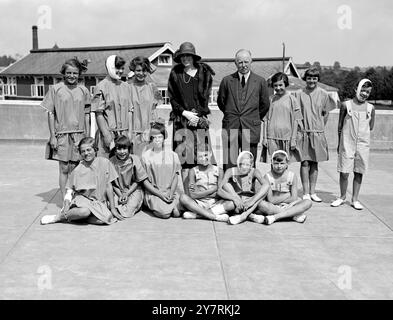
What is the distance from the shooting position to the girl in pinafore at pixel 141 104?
596cm

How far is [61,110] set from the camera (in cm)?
582

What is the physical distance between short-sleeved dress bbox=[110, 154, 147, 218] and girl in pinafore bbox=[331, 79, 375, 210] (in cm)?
242

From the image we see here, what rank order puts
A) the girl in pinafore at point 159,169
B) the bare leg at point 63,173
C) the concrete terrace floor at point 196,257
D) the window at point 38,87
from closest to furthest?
the concrete terrace floor at point 196,257 < the girl in pinafore at point 159,169 < the bare leg at point 63,173 < the window at point 38,87

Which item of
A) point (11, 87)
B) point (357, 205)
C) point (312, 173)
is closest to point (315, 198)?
point (312, 173)

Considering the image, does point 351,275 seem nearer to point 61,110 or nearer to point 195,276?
point 195,276

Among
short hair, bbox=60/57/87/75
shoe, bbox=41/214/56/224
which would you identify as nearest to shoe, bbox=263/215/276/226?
shoe, bbox=41/214/56/224

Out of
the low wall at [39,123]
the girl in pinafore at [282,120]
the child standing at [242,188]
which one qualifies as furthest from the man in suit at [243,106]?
the low wall at [39,123]

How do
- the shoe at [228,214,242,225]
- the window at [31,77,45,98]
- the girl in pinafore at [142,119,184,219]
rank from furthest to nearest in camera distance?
the window at [31,77,45,98] → the girl in pinafore at [142,119,184,219] → the shoe at [228,214,242,225]

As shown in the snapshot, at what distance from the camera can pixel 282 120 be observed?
240 inches

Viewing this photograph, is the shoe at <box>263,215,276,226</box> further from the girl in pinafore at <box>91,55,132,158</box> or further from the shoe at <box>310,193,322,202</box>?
the girl in pinafore at <box>91,55,132,158</box>

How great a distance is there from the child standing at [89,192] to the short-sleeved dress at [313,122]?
240 centimetres

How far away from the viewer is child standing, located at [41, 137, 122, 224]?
526 centimetres

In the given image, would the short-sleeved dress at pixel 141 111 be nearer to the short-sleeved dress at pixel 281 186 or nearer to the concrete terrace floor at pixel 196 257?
the concrete terrace floor at pixel 196 257
